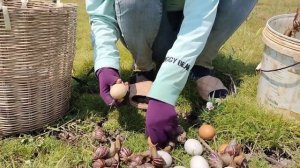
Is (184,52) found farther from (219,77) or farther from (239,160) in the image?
(219,77)

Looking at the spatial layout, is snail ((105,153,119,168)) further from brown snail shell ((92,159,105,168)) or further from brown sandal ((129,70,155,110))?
brown sandal ((129,70,155,110))

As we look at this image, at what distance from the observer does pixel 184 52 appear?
1.92 metres

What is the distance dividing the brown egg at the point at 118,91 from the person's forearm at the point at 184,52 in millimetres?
116

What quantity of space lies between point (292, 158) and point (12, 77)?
126 cm

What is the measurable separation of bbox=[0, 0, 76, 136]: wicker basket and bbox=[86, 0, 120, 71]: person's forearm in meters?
0.12

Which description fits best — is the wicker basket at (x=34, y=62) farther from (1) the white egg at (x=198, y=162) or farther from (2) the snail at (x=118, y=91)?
(1) the white egg at (x=198, y=162)

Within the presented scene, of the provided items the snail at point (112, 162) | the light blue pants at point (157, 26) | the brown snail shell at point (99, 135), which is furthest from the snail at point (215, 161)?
the light blue pants at point (157, 26)

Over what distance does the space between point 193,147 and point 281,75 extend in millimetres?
589

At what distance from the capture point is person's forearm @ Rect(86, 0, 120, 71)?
2107 mm

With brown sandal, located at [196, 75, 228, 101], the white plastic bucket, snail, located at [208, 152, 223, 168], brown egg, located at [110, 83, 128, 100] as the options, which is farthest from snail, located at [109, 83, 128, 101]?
the white plastic bucket

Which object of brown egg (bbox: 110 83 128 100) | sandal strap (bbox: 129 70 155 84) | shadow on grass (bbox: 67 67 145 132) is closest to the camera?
brown egg (bbox: 110 83 128 100)

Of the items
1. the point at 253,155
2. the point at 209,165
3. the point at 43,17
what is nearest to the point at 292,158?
the point at 253,155

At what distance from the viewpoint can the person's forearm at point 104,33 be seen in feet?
6.91

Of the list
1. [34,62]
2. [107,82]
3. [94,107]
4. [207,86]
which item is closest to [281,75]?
[207,86]
